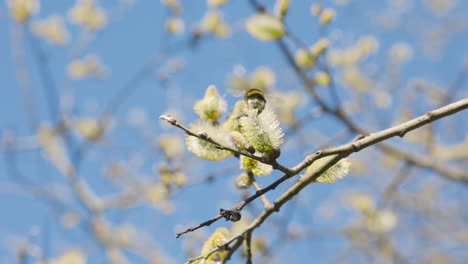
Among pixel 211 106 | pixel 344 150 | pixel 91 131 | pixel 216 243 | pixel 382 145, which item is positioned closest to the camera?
pixel 344 150

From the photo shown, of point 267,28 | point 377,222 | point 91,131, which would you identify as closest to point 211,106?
point 267,28

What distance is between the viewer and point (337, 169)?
1038mm

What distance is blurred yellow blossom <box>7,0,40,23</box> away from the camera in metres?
3.88

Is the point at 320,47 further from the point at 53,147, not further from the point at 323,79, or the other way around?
the point at 53,147

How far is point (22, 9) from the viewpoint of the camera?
3885 mm

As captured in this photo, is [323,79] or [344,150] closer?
[344,150]

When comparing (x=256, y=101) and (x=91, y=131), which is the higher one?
(x=91, y=131)

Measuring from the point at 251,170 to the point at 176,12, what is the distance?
262 cm

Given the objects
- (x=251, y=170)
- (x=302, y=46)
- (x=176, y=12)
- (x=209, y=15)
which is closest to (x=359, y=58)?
(x=209, y=15)

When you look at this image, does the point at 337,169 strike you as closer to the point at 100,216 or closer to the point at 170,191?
the point at 170,191

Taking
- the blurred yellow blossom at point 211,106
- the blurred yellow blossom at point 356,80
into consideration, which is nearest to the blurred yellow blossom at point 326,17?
the blurred yellow blossom at point 211,106

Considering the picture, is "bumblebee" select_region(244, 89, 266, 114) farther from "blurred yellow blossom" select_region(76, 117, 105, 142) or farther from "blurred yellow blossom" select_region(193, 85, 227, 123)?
"blurred yellow blossom" select_region(76, 117, 105, 142)

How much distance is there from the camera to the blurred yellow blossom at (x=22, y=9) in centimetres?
388

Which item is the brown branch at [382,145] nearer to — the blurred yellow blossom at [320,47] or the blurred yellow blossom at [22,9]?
the blurred yellow blossom at [320,47]
